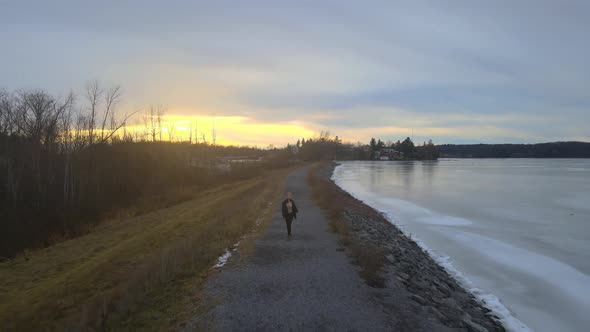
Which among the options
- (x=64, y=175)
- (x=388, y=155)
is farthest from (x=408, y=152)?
(x=64, y=175)

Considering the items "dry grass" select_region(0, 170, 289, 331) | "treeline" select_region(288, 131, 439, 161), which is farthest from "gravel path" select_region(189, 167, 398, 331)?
"treeline" select_region(288, 131, 439, 161)

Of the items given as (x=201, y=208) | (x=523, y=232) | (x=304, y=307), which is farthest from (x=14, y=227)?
(x=523, y=232)

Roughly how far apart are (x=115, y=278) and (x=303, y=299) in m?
6.10

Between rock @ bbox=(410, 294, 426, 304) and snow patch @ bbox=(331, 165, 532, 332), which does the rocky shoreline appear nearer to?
rock @ bbox=(410, 294, 426, 304)

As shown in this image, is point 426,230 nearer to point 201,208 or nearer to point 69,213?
point 201,208

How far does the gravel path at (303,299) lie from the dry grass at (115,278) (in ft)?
2.14

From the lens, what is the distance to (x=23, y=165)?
2941 centimetres

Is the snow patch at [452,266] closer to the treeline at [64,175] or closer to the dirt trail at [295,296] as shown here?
the dirt trail at [295,296]

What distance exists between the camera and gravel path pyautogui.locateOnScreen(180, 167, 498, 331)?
6.34 m

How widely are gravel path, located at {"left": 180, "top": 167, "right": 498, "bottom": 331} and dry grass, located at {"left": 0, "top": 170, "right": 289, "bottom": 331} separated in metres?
0.65

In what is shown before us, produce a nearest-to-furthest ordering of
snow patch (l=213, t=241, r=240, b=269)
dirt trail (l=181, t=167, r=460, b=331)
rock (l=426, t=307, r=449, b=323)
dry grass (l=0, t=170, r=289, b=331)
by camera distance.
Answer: dirt trail (l=181, t=167, r=460, b=331) → dry grass (l=0, t=170, r=289, b=331) → rock (l=426, t=307, r=449, b=323) → snow patch (l=213, t=241, r=240, b=269)

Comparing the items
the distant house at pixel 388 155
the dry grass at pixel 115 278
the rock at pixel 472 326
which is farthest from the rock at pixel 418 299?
the distant house at pixel 388 155

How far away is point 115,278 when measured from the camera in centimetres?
1052

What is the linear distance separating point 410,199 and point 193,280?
28.1m
